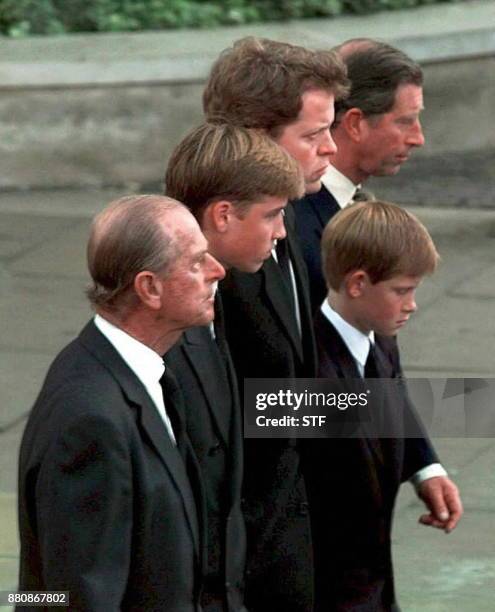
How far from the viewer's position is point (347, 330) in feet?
14.5

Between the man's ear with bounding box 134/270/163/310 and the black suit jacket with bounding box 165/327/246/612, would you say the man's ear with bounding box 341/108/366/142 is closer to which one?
the black suit jacket with bounding box 165/327/246/612

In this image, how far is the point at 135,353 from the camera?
3406mm

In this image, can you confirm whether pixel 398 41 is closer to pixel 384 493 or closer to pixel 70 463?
pixel 384 493

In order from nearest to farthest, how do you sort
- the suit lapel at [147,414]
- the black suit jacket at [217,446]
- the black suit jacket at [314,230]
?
the suit lapel at [147,414], the black suit jacket at [217,446], the black suit jacket at [314,230]

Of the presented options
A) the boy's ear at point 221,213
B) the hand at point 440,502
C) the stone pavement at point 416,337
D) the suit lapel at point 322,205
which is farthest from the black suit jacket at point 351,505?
the stone pavement at point 416,337

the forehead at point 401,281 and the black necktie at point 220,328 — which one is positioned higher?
the forehead at point 401,281

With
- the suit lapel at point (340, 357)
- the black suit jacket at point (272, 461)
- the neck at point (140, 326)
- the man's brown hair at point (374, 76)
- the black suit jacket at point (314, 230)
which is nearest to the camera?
the neck at point (140, 326)

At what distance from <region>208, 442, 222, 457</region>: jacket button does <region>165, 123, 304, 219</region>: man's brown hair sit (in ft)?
1.72

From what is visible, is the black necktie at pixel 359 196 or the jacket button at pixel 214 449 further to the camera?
the black necktie at pixel 359 196

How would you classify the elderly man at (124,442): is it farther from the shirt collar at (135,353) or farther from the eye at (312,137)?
the eye at (312,137)

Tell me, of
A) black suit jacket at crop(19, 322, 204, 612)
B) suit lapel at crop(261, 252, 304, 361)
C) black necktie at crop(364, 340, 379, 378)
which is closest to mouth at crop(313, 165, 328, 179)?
suit lapel at crop(261, 252, 304, 361)

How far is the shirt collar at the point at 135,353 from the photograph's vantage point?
3.39 meters

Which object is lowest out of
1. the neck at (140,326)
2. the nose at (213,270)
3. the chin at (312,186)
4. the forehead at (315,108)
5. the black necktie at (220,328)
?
the neck at (140,326)

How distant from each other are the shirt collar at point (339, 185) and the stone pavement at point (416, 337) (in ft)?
5.03
